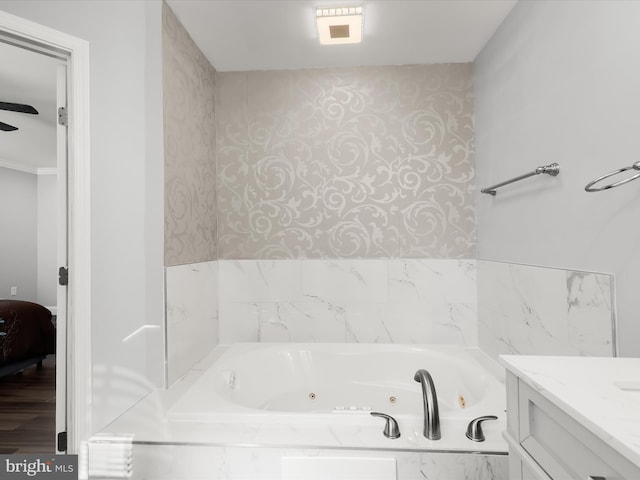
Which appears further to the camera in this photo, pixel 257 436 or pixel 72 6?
pixel 72 6

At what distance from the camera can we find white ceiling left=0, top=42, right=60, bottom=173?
7.71 feet

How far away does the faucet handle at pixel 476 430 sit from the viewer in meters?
1.29

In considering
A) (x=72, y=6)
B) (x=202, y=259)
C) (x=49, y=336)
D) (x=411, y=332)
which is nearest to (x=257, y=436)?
(x=202, y=259)

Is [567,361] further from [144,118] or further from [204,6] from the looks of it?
[204,6]

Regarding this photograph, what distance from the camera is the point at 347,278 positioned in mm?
2488

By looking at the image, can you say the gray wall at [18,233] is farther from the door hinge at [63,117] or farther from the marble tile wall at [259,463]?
the marble tile wall at [259,463]

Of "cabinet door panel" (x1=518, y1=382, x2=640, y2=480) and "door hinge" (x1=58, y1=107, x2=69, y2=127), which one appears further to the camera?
"door hinge" (x1=58, y1=107, x2=69, y2=127)

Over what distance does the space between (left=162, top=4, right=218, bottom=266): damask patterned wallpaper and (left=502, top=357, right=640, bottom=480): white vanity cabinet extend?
1.57 meters

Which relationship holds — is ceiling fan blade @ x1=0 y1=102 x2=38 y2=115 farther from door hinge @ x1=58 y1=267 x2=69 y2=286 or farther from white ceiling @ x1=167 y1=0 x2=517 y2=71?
door hinge @ x1=58 y1=267 x2=69 y2=286

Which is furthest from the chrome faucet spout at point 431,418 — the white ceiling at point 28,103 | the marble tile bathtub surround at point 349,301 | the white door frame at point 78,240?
the white ceiling at point 28,103

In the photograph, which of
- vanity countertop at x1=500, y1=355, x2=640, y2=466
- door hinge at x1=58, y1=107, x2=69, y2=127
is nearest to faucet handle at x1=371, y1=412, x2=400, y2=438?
vanity countertop at x1=500, y1=355, x2=640, y2=466

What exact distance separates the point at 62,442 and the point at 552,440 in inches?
70.9

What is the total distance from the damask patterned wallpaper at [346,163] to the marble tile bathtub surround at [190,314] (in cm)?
33

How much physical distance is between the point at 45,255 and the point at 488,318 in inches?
223
